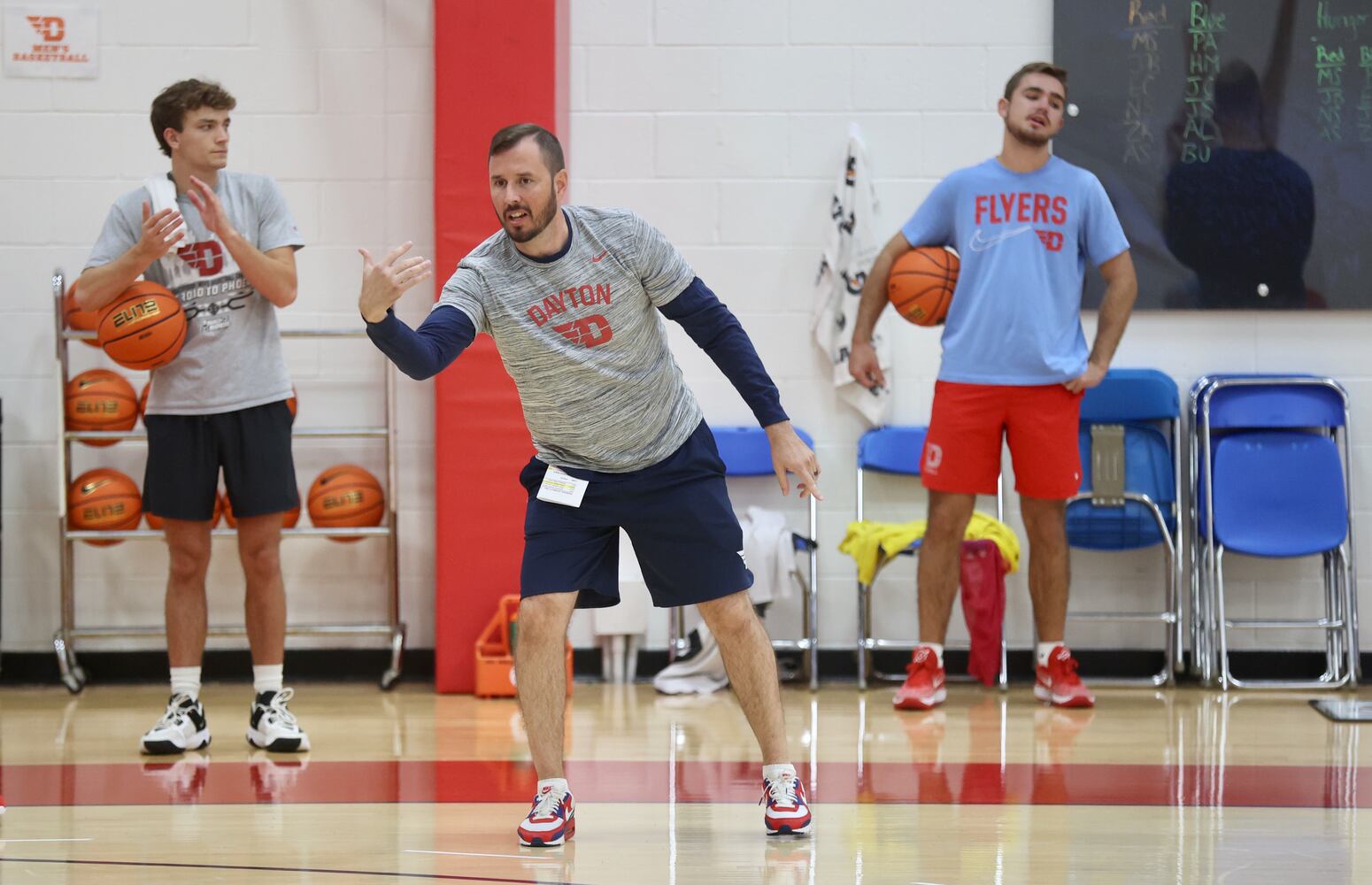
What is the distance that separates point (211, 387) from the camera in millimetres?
4168

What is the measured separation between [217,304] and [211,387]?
24 centimetres

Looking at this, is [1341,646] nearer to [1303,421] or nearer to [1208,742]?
[1303,421]

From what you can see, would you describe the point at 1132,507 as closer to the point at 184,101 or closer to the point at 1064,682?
the point at 1064,682

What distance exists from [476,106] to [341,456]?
4.72 ft

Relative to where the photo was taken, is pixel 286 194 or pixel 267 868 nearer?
pixel 267 868

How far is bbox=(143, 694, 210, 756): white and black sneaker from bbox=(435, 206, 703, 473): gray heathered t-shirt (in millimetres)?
1681

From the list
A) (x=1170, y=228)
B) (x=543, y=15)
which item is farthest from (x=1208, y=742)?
(x=543, y=15)

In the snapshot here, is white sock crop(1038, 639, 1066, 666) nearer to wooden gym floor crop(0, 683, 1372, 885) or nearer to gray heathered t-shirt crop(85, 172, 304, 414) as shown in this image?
wooden gym floor crop(0, 683, 1372, 885)

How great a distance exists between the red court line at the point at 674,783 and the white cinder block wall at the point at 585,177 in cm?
169

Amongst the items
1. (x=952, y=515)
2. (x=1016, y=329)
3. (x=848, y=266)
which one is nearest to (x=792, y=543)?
(x=952, y=515)

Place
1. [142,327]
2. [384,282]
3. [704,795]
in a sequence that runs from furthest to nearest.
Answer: [142,327] < [704,795] < [384,282]

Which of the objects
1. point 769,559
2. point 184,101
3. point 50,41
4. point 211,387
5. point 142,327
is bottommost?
point 769,559

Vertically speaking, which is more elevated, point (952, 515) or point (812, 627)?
point (952, 515)

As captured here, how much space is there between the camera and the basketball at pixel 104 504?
5312 mm
